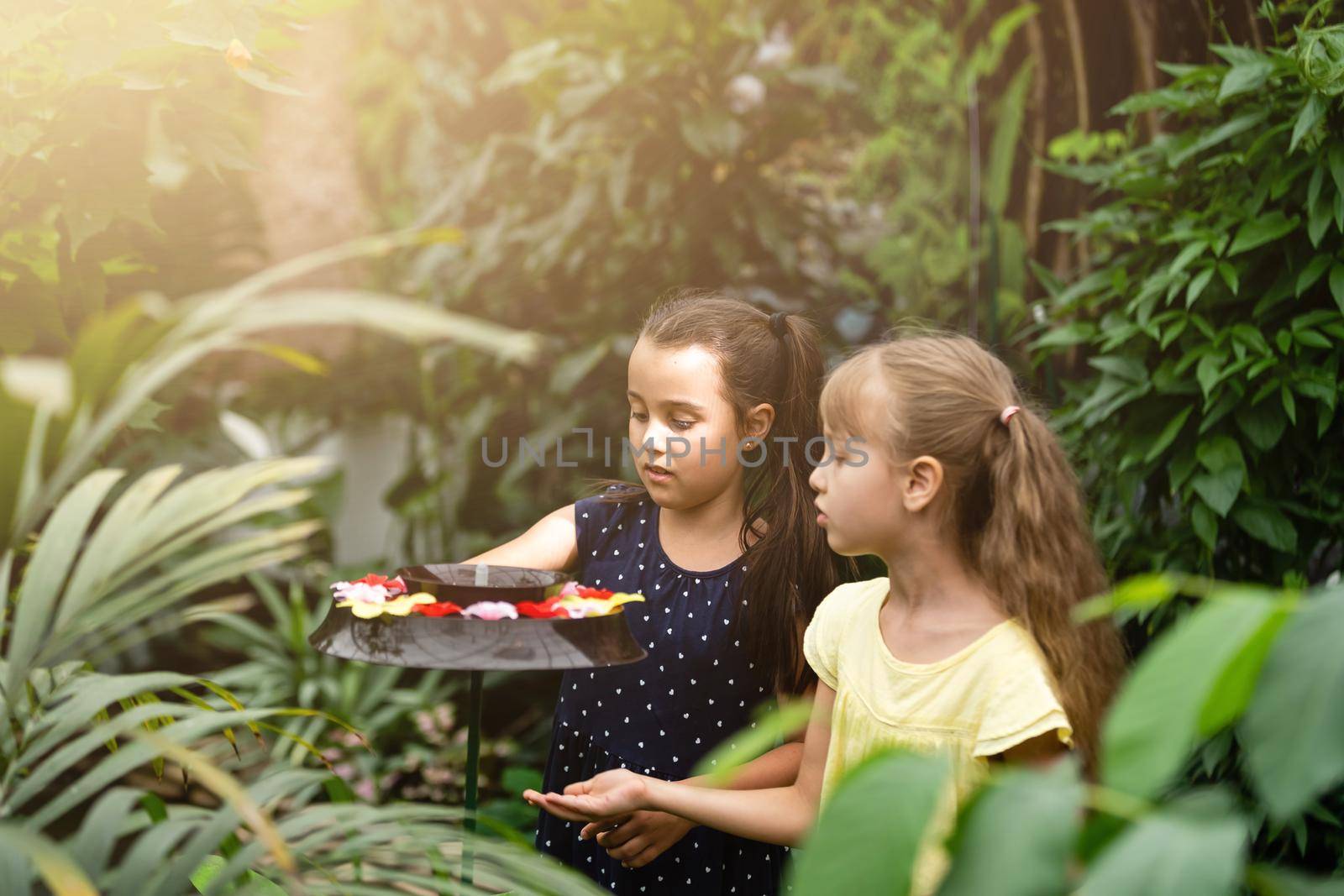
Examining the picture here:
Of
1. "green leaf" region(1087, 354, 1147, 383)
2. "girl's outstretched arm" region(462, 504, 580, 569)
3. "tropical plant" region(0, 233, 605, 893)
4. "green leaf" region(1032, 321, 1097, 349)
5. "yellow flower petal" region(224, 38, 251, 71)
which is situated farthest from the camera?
"green leaf" region(1032, 321, 1097, 349)

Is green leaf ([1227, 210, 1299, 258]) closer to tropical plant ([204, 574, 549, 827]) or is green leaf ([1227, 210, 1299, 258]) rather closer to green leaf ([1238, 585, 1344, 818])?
green leaf ([1238, 585, 1344, 818])

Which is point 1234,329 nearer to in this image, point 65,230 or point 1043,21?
point 1043,21

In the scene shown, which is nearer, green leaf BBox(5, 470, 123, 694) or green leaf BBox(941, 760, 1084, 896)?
green leaf BBox(941, 760, 1084, 896)

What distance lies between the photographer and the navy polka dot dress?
158cm

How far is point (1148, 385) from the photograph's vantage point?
1.86m

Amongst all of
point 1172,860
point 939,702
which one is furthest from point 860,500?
point 1172,860

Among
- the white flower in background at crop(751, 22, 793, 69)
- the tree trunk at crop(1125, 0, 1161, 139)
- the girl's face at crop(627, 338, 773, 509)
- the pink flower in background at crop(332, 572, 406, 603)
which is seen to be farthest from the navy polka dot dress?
the white flower in background at crop(751, 22, 793, 69)

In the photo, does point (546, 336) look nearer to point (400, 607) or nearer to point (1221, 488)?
point (1221, 488)

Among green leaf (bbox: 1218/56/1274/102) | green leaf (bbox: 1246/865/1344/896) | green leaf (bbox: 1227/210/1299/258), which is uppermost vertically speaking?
green leaf (bbox: 1218/56/1274/102)

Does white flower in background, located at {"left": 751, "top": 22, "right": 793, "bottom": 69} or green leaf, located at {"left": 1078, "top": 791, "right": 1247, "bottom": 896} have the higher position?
white flower in background, located at {"left": 751, "top": 22, "right": 793, "bottom": 69}

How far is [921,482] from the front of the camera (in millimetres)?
1267

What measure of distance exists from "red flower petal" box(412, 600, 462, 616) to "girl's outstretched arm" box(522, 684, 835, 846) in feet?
0.86

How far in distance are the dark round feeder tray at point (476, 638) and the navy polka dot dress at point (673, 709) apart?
452 mm

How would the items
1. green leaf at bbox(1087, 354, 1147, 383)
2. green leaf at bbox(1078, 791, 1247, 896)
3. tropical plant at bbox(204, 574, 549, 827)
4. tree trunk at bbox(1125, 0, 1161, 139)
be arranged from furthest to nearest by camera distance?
tropical plant at bbox(204, 574, 549, 827) → tree trunk at bbox(1125, 0, 1161, 139) → green leaf at bbox(1087, 354, 1147, 383) → green leaf at bbox(1078, 791, 1247, 896)
